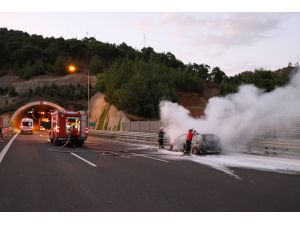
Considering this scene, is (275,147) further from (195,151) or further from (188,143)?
(188,143)

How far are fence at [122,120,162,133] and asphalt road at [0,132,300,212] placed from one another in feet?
88.5

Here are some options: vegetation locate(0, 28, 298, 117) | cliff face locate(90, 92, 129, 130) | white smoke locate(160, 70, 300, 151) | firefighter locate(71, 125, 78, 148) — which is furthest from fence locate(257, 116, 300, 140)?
cliff face locate(90, 92, 129, 130)

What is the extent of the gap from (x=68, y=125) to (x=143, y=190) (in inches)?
888

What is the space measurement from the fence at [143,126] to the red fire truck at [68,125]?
11.1 meters

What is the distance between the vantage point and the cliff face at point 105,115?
6212 centimetres

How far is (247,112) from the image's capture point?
949 inches

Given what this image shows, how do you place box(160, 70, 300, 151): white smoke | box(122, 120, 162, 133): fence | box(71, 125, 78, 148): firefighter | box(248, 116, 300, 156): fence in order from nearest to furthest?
box(248, 116, 300, 156): fence → box(160, 70, 300, 151): white smoke → box(71, 125, 78, 148): firefighter → box(122, 120, 162, 133): fence

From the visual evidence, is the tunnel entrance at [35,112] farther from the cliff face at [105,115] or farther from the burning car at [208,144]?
the burning car at [208,144]

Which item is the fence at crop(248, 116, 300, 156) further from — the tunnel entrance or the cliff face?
Result: the tunnel entrance

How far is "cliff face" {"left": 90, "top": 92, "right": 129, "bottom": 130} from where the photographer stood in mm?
62125

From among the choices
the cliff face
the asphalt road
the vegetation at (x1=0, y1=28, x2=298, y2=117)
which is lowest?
the asphalt road

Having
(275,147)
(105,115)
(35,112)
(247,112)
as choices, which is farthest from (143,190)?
(35,112)

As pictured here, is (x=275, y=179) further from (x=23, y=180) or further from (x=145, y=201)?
(x=23, y=180)

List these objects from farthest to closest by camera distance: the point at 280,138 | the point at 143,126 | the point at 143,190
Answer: the point at 143,126 < the point at 280,138 < the point at 143,190
